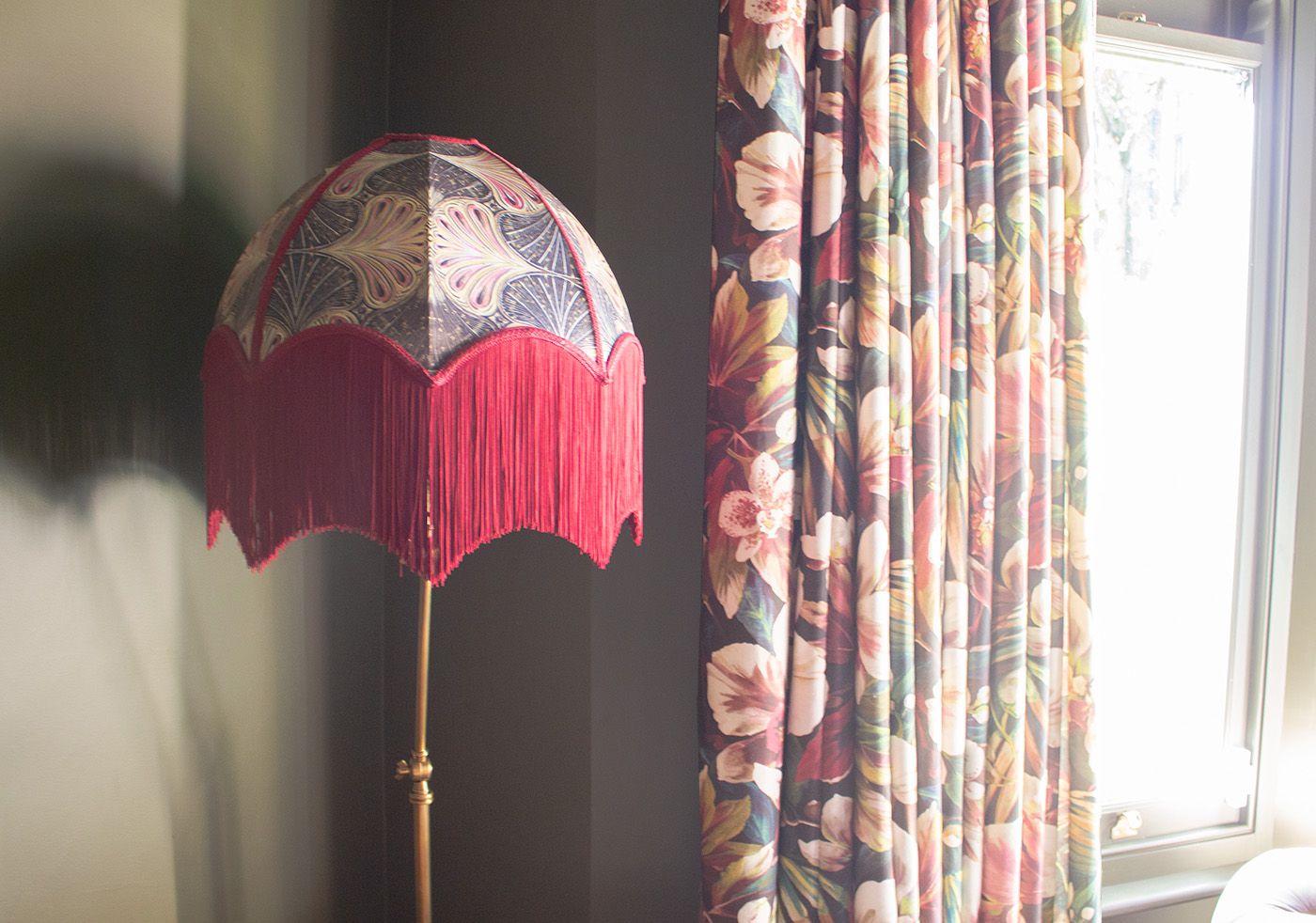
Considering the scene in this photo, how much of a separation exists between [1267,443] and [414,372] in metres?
1.86

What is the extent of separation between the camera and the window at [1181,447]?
1.68 meters

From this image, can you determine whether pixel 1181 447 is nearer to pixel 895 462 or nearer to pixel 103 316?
pixel 895 462

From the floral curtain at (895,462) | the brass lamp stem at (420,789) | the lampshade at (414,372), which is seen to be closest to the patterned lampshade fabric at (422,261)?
the lampshade at (414,372)

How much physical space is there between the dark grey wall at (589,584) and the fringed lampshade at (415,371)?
53cm

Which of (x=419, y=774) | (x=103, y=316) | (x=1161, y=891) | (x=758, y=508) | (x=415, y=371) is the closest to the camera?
(x=415, y=371)

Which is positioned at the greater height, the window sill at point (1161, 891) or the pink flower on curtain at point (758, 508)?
the pink flower on curtain at point (758, 508)

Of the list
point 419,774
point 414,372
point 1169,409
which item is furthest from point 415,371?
point 1169,409

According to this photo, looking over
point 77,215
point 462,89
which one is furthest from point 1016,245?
point 77,215

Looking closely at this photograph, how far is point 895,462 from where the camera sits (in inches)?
46.6

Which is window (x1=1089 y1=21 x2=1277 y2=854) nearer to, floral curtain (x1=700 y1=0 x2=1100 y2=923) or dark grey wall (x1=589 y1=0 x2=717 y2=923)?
floral curtain (x1=700 y1=0 x2=1100 y2=923)

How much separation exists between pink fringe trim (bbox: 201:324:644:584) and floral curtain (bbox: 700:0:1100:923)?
496 mm

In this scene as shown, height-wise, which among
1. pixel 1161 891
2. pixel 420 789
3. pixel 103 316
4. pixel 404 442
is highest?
pixel 103 316

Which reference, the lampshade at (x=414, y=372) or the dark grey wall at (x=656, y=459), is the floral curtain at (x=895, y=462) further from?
the lampshade at (x=414, y=372)

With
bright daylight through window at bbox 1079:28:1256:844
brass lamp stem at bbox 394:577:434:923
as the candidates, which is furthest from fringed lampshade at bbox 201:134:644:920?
bright daylight through window at bbox 1079:28:1256:844
